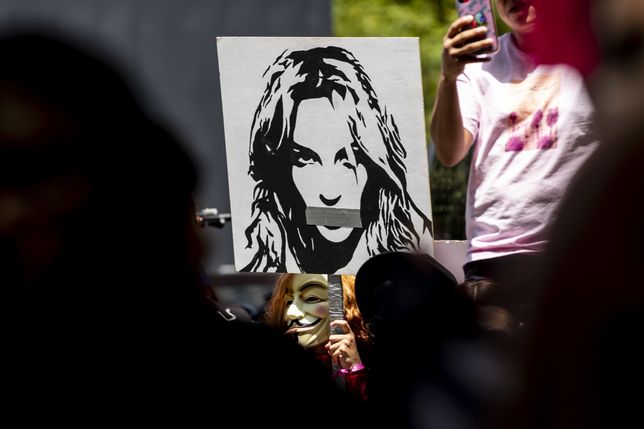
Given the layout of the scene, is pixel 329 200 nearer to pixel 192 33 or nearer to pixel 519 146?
pixel 519 146

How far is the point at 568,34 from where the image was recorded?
51.8 inches

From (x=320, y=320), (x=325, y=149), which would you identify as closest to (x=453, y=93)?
(x=325, y=149)

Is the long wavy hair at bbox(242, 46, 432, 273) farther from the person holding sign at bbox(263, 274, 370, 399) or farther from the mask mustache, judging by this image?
the mask mustache

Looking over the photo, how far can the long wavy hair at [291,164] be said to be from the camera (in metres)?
3.41

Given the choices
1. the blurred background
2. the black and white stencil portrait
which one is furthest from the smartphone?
the blurred background

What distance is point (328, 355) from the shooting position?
3.70 metres

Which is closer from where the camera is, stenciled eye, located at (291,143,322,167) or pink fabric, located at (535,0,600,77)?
pink fabric, located at (535,0,600,77)

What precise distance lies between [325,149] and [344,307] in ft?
2.03

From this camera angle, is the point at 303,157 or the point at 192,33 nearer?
the point at 303,157

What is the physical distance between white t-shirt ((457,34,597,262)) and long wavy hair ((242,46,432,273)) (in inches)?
19.8

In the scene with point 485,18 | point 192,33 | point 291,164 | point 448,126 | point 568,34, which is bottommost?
point 291,164

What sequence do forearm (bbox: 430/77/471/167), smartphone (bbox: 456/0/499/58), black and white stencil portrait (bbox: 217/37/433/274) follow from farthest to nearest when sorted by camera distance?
black and white stencil portrait (bbox: 217/37/433/274) < forearm (bbox: 430/77/471/167) < smartphone (bbox: 456/0/499/58)

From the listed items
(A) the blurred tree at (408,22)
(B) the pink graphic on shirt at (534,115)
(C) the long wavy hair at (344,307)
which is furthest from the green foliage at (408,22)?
(B) the pink graphic on shirt at (534,115)

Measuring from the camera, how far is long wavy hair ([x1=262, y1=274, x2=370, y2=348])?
12.4ft
